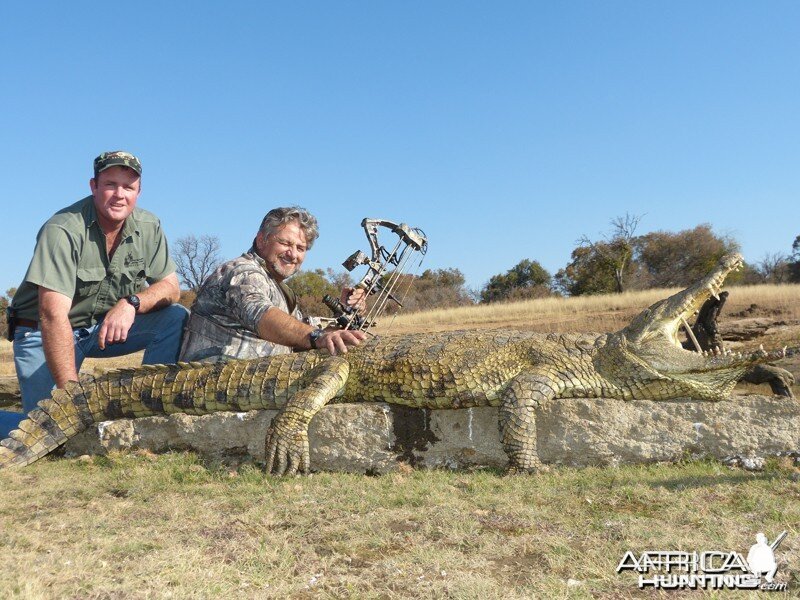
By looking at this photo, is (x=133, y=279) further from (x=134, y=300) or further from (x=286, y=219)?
(x=286, y=219)

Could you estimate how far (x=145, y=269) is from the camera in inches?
241

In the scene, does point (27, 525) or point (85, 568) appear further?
point (27, 525)

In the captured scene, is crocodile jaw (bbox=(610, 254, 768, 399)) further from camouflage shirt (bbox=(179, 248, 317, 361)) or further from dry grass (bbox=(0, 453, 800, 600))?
camouflage shirt (bbox=(179, 248, 317, 361))

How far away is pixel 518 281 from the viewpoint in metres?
34.7

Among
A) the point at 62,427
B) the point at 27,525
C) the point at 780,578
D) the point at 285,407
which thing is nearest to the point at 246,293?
the point at 285,407

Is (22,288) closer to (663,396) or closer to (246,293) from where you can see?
(246,293)

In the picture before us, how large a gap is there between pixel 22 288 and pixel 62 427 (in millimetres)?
1312

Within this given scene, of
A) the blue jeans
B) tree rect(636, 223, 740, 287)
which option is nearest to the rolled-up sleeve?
the blue jeans

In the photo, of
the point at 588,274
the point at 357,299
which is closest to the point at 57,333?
the point at 357,299

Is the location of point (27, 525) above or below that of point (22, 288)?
below

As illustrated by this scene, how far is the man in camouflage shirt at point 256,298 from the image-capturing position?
5129 mm

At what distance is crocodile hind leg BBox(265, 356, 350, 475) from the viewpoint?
4453mm

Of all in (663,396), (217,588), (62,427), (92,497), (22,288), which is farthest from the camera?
(22,288)

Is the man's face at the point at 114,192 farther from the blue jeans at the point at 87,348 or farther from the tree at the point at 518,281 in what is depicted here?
the tree at the point at 518,281
